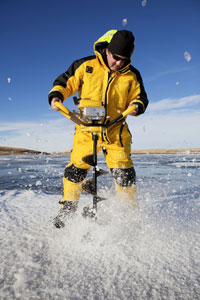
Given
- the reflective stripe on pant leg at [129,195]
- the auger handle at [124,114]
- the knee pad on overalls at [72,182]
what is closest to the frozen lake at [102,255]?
the reflective stripe on pant leg at [129,195]

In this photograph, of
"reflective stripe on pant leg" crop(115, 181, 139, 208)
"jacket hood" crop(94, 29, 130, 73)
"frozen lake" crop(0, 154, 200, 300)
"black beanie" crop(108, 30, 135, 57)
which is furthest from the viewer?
"reflective stripe on pant leg" crop(115, 181, 139, 208)

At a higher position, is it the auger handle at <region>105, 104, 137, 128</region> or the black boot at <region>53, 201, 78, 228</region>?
the auger handle at <region>105, 104, 137, 128</region>

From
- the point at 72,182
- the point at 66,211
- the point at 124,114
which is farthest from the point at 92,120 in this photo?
the point at 66,211

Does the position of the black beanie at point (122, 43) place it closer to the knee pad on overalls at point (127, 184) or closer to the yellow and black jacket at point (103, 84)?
the yellow and black jacket at point (103, 84)

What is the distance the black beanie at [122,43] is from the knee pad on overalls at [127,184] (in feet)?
3.86

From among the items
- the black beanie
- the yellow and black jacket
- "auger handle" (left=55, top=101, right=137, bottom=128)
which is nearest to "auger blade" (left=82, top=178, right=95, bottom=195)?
the yellow and black jacket

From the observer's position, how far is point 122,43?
6.41ft

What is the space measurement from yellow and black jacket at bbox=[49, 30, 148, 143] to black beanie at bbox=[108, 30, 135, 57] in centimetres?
13

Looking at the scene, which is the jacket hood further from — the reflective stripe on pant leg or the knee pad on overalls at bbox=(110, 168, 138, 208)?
the reflective stripe on pant leg

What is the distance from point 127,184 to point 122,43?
1.40 metres

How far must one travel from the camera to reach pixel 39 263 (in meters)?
1.41

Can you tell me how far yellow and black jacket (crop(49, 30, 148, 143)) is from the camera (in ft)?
7.01

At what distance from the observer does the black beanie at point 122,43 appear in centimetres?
196

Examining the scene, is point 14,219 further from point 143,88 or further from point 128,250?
point 143,88
